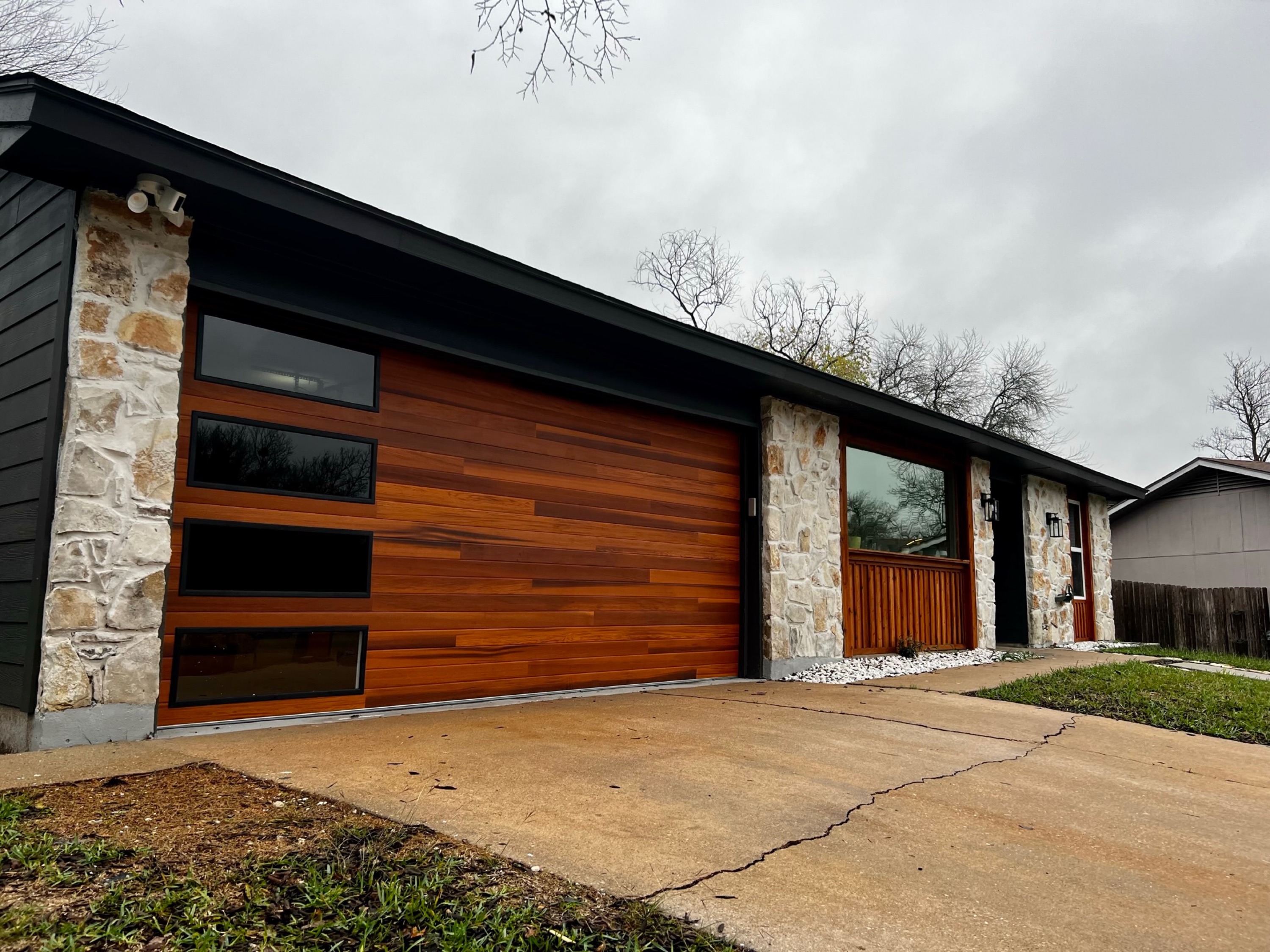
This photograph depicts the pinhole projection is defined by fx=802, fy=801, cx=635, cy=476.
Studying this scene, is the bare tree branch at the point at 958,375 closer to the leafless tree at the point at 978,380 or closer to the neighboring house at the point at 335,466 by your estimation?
the leafless tree at the point at 978,380

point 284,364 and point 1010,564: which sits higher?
point 284,364

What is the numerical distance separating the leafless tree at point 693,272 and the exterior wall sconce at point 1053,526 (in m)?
12.9

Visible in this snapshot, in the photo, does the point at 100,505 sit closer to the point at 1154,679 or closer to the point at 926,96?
the point at 1154,679

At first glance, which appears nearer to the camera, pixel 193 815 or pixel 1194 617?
pixel 193 815

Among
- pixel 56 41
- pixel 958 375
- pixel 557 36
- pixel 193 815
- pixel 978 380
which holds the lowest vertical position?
pixel 193 815

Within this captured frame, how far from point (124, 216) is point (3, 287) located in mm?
1079

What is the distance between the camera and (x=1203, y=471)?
16.5 meters

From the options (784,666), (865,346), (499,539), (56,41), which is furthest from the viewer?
(865,346)

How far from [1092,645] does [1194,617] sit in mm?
3528

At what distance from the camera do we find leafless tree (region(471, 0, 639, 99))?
3.41 m

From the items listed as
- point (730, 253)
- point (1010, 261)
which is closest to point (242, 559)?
point (730, 253)

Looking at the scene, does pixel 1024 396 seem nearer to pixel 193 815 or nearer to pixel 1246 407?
pixel 1246 407

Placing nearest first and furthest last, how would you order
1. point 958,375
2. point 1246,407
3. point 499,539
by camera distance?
point 499,539
point 958,375
point 1246,407

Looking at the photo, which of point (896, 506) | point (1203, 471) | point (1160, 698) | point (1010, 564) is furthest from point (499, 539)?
point (1203, 471)
